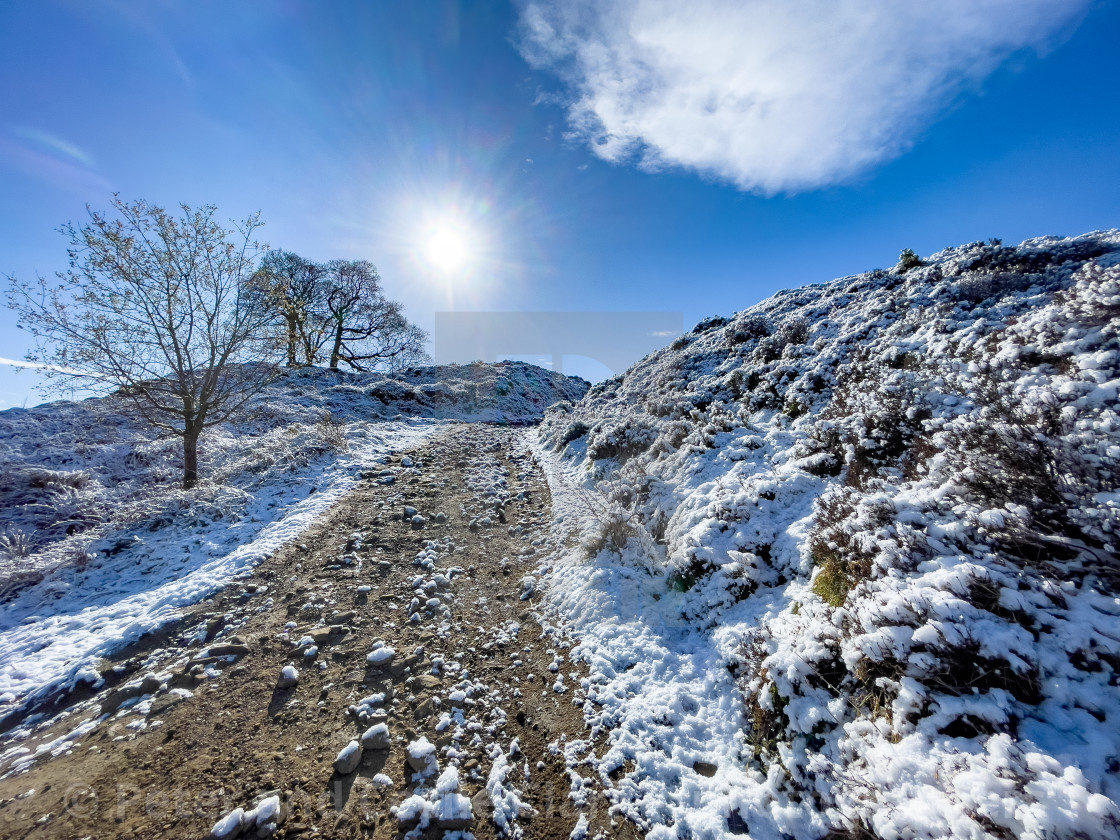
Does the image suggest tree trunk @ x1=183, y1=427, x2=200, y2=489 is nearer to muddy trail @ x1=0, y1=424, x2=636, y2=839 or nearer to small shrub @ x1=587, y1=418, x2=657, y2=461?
muddy trail @ x1=0, y1=424, x2=636, y2=839

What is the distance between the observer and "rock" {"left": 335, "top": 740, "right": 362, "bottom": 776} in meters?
3.89

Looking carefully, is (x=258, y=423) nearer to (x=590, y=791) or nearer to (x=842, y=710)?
(x=590, y=791)

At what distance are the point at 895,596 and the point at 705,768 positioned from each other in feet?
8.42

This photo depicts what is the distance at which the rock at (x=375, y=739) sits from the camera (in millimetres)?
4184

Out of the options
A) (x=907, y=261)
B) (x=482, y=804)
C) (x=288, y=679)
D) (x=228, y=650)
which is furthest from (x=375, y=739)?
(x=907, y=261)

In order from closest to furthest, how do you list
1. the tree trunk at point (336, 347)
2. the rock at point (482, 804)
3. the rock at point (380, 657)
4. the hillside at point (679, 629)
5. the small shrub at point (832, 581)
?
1. the hillside at point (679, 629)
2. the rock at point (482, 804)
3. the small shrub at point (832, 581)
4. the rock at point (380, 657)
5. the tree trunk at point (336, 347)

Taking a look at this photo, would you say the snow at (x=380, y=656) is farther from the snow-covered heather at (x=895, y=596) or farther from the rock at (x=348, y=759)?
the snow-covered heather at (x=895, y=596)

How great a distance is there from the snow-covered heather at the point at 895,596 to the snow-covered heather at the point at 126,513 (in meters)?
6.70

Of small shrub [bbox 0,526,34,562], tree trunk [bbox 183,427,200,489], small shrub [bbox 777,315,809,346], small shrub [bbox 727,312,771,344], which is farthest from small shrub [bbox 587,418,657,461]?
small shrub [bbox 0,526,34,562]

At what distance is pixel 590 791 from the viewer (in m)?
3.83

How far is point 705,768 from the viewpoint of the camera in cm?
396

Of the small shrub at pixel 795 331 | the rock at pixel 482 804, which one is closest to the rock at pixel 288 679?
the rock at pixel 482 804

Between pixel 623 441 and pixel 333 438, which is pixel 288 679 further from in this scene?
pixel 333 438

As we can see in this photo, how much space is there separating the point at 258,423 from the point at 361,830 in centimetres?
1900
